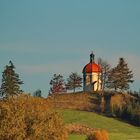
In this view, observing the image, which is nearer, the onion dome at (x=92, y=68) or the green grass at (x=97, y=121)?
the green grass at (x=97, y=121)

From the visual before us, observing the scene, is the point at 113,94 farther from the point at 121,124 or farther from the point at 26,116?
the point at 26,116

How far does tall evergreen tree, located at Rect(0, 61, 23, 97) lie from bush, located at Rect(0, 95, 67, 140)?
67.0 m

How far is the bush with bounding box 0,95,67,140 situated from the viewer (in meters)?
54.9

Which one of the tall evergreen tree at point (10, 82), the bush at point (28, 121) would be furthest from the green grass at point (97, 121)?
the bush at point (28, 121)

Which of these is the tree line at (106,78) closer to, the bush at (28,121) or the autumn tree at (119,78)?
the autumn tree at (119,78)

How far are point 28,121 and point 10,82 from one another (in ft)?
237

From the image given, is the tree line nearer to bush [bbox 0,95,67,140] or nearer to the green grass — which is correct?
the green grass

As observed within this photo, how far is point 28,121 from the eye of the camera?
56188 millimetres

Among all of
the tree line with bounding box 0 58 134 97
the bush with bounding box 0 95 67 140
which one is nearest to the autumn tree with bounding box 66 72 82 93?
the tree line with bounding box 0 58 134 97

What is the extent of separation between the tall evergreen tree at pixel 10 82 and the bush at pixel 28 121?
67.0 metres

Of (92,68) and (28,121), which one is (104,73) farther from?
(28,121)

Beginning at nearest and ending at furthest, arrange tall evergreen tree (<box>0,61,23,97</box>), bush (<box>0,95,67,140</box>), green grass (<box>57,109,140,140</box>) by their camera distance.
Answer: bush (<box>0,95,67,140</box>) < green grass (<box>57,109,140,140</box>) < tall evergreen tree (<box>0,61,23,97</box>)

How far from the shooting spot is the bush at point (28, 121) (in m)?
54.9

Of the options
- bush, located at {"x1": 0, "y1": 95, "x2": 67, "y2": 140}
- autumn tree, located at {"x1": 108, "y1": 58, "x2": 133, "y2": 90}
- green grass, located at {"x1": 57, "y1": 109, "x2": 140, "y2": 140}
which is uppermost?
autumn tree, located at {"x1": 108, "y1": 58, "x2": 133, "y2": 90}
